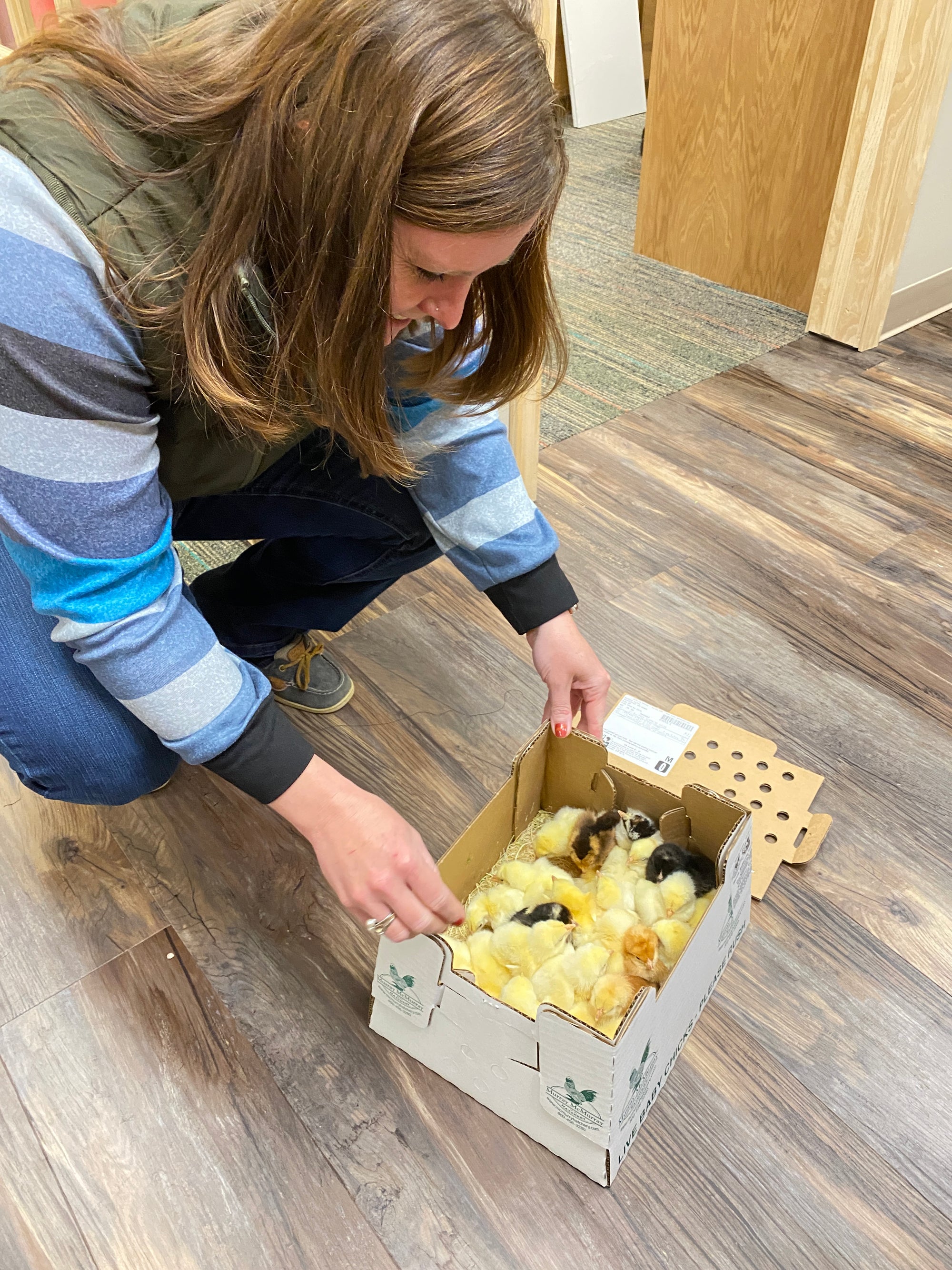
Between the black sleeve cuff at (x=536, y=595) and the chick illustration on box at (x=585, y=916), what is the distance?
20cm

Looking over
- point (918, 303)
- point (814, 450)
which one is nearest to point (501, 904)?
point (814, 450)

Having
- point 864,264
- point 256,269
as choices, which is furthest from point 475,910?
point 864,264

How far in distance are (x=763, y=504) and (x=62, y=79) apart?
1237 millimetres

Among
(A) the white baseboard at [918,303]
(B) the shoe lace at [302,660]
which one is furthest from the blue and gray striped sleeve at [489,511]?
(A) the white baseboard at [918,303]

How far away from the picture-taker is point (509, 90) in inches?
21.5

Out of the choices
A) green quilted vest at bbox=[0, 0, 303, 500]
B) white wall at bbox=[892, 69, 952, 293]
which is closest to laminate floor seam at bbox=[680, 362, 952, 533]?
white wall at bbox=[892, 69, 952, 293]

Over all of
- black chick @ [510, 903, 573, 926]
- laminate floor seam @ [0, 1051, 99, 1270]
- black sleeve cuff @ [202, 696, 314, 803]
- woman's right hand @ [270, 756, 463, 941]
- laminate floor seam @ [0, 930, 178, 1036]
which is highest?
black sleeve cuff @ [202, 696, 314, 803]

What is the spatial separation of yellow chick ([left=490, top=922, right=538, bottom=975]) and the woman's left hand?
0.20 metres

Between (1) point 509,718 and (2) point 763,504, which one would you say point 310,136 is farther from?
(2) point 763,504

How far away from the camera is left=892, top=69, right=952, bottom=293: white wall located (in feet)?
6.11

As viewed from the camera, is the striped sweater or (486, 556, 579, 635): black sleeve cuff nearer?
the striped sweater

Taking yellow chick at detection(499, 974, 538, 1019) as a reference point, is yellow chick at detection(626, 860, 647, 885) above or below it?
above

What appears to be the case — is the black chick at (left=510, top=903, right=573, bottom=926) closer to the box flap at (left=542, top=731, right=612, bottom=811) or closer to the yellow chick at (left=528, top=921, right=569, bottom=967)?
the yellow chick at (left=528, top=921, right=569, bottom=967)

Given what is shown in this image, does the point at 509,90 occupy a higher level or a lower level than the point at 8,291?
higher
